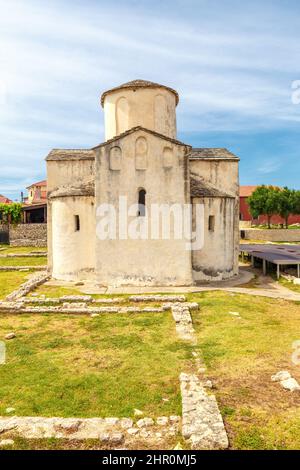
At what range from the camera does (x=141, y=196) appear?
1747 cm

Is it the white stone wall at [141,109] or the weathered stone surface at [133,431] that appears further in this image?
the white stone wall at [141,109]

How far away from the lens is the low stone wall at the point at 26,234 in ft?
130

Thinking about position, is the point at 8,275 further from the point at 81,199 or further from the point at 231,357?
the point at 231,357

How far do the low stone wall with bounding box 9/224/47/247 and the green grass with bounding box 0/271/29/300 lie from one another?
663 inches

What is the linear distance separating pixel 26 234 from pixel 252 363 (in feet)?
117

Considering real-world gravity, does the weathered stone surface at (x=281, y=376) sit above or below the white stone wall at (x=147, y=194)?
below

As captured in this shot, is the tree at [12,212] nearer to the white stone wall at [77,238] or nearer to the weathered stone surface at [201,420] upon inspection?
the white stone wall at [77,238]

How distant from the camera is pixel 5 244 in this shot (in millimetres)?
40469

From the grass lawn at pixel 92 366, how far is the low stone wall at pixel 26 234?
28.2 metres

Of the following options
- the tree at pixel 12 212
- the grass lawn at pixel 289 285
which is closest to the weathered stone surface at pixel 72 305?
the grass lawn at pixel 289 285

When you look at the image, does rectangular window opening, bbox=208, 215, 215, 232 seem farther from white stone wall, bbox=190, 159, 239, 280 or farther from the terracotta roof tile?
the terracotta roof tile

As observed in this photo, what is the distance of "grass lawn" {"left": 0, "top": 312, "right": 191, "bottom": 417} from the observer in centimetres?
671
